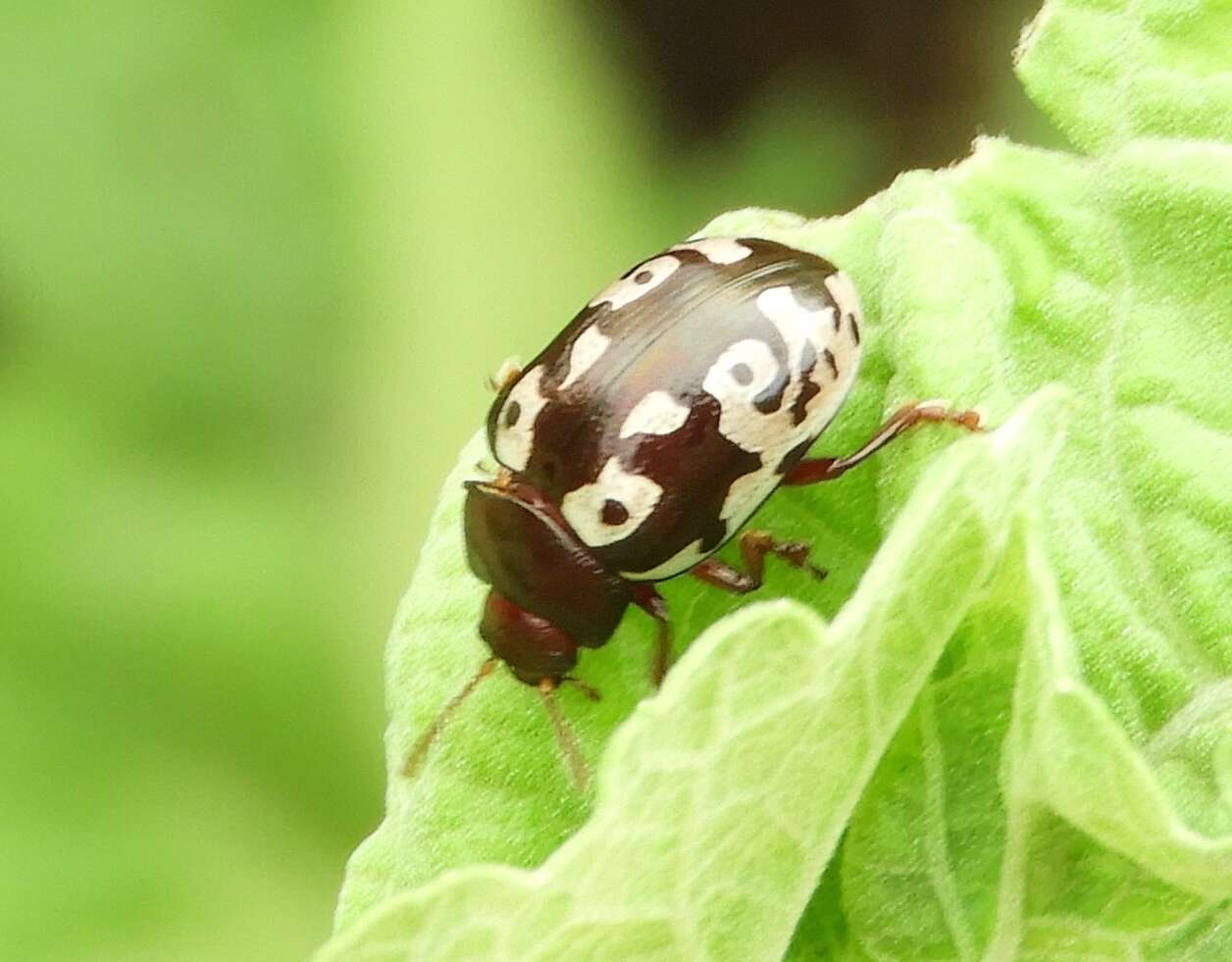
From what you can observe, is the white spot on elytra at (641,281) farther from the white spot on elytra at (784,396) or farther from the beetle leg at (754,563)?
the beetle leg at (754,563)

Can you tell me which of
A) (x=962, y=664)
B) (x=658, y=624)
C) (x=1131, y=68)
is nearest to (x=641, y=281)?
(x=658, y=624)

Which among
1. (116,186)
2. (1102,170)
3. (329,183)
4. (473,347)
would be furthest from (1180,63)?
(116,186)

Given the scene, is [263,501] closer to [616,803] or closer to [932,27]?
[932,27]

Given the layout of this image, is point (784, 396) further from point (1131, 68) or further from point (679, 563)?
point (1131, 68)

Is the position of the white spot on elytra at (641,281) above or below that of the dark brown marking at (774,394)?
above

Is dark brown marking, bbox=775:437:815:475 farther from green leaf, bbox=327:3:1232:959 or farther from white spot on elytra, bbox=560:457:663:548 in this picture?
white spot on elytra, bbox=560:457:663:548

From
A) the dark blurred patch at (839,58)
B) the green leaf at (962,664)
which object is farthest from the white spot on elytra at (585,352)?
the dark blurred patch at (839,58)
